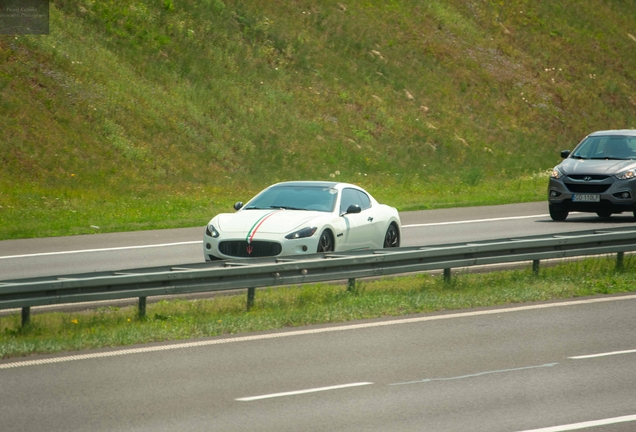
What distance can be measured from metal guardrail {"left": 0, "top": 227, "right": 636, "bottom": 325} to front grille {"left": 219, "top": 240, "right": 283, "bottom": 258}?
1.33 meters

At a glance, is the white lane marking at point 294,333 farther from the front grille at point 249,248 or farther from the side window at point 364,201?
the side window at point 364,201

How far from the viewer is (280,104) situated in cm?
3578

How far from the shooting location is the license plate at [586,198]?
21406mm

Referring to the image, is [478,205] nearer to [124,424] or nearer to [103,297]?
[103,297]

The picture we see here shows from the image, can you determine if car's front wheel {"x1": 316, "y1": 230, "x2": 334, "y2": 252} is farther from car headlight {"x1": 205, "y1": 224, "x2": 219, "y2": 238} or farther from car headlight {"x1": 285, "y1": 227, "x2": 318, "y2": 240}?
car headlight {"x1": 205, "y1": 224, "x2": 219, "y2": 238}

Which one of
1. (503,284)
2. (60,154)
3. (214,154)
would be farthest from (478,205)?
(503,284)

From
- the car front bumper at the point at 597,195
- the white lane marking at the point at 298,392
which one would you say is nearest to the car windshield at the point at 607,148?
the car front bumper at the point at 597,195

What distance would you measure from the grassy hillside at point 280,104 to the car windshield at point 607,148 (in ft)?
17.8

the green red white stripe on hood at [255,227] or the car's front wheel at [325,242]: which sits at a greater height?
the green red white stripe on hood at [255,227]

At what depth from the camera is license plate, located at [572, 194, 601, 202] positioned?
21.4 m

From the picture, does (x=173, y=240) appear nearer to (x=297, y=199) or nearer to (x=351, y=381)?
(x=297, y=199)

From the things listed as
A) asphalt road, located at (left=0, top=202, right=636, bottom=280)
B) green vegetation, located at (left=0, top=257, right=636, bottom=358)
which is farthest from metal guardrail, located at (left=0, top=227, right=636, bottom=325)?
asphalt road, located at (left=0, top=202, right=636, bottom=280)

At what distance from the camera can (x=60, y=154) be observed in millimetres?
27734

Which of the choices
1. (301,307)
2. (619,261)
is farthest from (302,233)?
(619,261)
